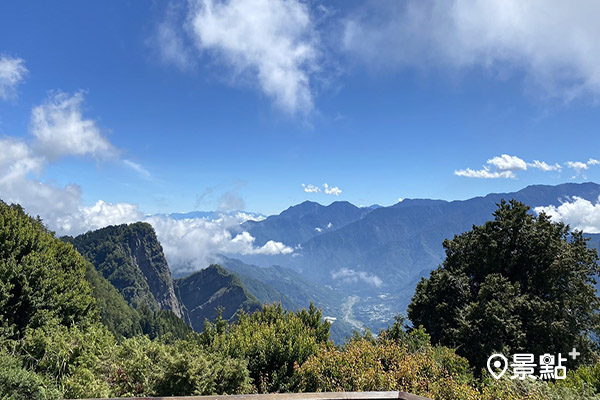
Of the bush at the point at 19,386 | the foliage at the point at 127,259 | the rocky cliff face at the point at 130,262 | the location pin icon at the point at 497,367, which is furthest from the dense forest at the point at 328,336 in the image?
the rocky cliff face at the point at 130,262

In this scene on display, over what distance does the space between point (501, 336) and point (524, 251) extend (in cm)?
585

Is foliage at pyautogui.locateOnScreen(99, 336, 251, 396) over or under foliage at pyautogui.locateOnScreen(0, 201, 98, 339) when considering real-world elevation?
under

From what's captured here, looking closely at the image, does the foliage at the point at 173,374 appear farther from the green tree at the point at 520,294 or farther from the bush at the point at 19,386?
the green tree at the point at 520,294

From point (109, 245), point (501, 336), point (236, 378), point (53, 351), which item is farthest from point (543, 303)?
point (109, 245)

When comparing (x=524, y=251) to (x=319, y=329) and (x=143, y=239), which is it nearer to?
(x=319, y=329)

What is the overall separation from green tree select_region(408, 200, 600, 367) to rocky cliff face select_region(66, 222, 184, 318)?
157786 mm

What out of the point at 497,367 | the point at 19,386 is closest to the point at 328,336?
the point at 497,367

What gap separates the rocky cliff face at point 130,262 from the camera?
163625mm

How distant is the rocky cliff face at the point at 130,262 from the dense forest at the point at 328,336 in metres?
151

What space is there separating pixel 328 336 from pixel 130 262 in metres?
185

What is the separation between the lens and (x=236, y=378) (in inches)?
334

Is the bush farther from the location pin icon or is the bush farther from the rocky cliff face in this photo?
the rocky cliff face

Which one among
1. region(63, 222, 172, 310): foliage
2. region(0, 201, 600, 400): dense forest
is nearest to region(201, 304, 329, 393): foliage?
region(0, 201, 600, 400): dense forest

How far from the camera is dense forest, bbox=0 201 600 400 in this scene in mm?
8273
